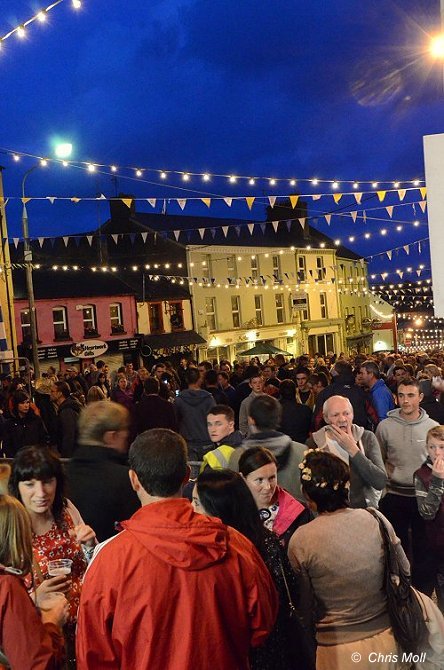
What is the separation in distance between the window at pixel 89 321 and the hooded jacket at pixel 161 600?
94.6 ft

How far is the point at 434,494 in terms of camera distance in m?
4.05

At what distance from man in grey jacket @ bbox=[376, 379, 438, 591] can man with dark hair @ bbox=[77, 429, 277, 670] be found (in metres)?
3.17

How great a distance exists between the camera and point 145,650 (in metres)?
2.02

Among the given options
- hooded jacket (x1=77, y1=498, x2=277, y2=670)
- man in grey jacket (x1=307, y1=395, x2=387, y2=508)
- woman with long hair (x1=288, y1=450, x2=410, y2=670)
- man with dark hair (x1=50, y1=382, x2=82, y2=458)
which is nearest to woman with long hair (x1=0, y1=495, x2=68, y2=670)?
hooded jacket (x1=77, y1=498, x2=277, y2=670)

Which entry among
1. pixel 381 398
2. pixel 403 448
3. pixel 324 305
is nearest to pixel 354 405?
pixel 381 398

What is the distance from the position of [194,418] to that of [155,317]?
86.5 ft

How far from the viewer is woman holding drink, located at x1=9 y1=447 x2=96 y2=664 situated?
10.2 feet

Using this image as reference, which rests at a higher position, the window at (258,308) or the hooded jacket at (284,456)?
the window at (258,308)

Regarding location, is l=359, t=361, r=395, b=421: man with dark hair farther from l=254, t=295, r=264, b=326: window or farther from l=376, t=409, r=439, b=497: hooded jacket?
l=254, t=295, r=264, b=326: window

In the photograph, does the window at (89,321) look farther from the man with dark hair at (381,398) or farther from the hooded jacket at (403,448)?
the hooded jacket at (403,448)

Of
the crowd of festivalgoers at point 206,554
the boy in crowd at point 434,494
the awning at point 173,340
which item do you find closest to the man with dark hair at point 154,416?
the crowd of festivalgoers at point 206,554

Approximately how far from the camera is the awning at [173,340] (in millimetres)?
32531

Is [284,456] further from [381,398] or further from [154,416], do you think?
[381,398]

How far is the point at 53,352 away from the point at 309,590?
2693 centimetres
